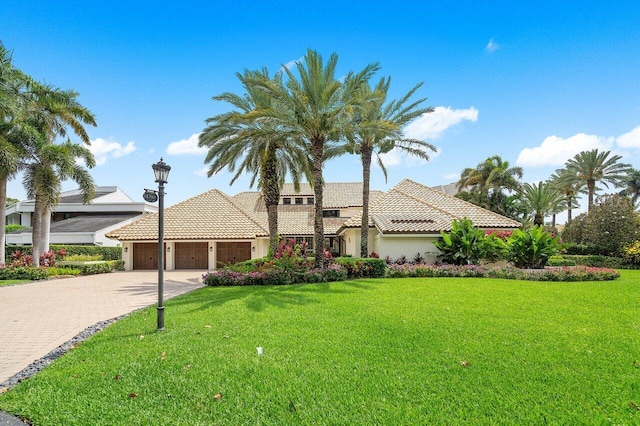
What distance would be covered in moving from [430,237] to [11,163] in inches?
970

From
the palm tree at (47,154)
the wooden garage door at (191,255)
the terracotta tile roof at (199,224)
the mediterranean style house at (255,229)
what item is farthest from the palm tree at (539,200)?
the palm tree at (47,154)

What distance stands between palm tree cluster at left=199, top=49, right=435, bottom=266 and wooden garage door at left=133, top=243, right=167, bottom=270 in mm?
10033

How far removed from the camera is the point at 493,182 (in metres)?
39.3

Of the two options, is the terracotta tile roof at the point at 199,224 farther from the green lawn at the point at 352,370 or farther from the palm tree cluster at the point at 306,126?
the green lawn at the point at 352,370

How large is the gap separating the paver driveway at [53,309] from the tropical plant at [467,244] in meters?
14.6

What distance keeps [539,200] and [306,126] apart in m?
29.4

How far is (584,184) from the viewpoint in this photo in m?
41.3

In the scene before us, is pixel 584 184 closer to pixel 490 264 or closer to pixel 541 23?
pixel 490 264

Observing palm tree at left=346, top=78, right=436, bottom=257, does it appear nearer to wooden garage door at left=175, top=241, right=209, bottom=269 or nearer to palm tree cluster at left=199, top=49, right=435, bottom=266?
palm tree cluster at left=199, top=49, right=435, bottom=266

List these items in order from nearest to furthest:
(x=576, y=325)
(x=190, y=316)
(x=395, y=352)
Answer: (x=395, y=352)
(x=576, y=325)
(x=190, y=316)

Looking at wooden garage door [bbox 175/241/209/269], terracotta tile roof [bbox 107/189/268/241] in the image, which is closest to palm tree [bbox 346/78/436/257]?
terracotta tile roof [bbox 107/189/268/241]

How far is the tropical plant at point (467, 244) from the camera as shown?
1947 centimetres

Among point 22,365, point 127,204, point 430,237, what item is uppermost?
point 127,204

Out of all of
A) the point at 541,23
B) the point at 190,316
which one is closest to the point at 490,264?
the point at 541,23
